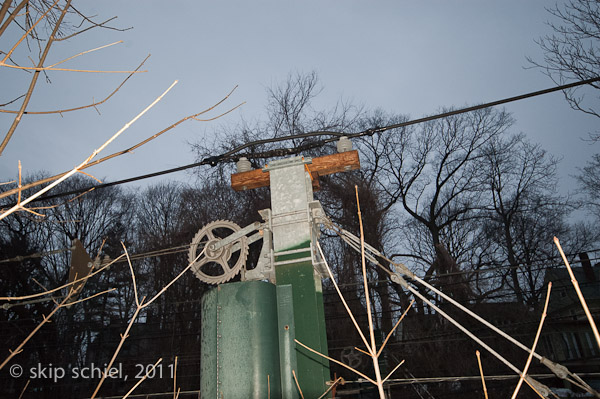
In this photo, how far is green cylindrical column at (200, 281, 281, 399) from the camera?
272 cm

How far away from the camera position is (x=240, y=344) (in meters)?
2.80

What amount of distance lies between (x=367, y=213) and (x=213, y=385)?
9.98 meters

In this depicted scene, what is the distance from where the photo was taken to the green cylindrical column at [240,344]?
2.72 meters

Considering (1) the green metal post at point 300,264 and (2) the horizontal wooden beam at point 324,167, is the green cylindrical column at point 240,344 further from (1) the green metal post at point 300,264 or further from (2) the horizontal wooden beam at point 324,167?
(2) the horizontal wooden beam at point 324,167

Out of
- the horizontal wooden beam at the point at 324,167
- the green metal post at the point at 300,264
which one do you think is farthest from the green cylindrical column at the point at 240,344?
the horizontal wooden beam at the point at 324,167

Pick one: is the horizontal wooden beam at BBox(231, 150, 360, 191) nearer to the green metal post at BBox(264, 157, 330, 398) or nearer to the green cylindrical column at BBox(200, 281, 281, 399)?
the green metal post at BBox(264, 157, 330, 398)

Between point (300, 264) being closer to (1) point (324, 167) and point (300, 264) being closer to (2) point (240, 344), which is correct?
(2) point (240, 344)

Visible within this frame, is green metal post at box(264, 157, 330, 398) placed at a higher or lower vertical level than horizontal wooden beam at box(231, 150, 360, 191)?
lower

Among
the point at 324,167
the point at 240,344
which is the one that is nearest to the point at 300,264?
the point at 240,344

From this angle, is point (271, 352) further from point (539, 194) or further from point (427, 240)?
point (539, 194)

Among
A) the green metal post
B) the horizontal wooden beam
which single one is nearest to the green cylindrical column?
the green metal post

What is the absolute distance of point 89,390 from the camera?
44.3 feet

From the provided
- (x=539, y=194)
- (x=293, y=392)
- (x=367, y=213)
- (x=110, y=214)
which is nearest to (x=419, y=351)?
(x=367, y=213)

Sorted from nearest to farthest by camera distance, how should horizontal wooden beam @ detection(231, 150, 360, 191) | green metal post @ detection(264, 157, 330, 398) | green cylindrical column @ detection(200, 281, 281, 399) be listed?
green cylindrical column @ detection(200, 281, 281, 399) < green metal post @ detection(264, 157, 330, 398) < horizontal wooden beam @ detection(231, 150, 360, 191)
